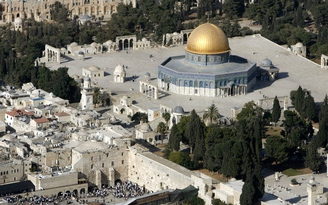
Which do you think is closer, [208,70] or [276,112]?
[276,112]

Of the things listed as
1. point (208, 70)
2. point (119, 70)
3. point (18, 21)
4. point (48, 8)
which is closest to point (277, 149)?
point (208, 70)

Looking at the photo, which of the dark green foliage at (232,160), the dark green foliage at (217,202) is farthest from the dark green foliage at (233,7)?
the dark green foliage at (217,202)

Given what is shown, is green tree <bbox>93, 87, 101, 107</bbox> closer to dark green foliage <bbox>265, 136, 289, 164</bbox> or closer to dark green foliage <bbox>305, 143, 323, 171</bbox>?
dark green foliage <bbox>265, 136, 289, 164</bbox>

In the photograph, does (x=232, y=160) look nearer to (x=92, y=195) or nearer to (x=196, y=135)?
(x=196, y=135)

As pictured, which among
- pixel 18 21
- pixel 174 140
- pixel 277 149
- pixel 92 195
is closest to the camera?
pixel 92 195

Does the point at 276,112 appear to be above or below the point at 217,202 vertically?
above

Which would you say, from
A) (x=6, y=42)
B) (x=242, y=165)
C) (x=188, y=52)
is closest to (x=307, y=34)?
(x=188, y=52)

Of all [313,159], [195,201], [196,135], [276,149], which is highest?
[196,135]
